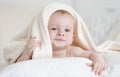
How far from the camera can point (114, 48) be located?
A: 1.29 m

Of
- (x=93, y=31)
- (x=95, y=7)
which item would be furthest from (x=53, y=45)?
(x=95, y=7)

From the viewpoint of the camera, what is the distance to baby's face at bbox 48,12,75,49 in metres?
1.08

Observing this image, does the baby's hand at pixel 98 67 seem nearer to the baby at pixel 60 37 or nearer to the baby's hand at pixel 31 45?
the baby at pixel 60 37

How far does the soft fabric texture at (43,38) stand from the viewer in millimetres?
1038

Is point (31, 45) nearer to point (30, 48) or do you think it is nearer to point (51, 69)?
point (30, 48)

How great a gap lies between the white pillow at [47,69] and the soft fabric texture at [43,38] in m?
0.18

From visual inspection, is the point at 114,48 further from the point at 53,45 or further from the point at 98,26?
the point at 98,26

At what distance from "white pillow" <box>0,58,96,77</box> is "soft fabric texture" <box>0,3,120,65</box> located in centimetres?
18

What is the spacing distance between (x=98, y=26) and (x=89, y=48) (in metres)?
0.55

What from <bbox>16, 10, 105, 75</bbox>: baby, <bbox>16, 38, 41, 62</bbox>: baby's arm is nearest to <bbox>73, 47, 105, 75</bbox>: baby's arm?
<bbox>16, 10, 105, 75</bbox>: baby

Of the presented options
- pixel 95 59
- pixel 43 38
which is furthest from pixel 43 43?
pixel 95 59

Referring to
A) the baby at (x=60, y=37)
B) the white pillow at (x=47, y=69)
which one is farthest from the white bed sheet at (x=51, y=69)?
the baby at (x=60, y=37)

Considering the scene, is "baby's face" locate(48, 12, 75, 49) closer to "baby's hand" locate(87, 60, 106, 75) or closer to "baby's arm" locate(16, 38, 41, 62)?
"baby's arm" locate(16, 38, 41, 62)

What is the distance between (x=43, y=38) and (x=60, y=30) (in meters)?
0.08
